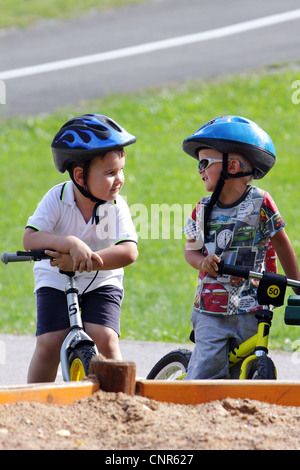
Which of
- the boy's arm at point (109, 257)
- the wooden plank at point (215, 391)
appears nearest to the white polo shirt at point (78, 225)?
the boy's arm at point (109, 257)

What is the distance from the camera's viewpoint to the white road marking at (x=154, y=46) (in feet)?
50.0

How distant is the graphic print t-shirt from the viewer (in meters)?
4.19

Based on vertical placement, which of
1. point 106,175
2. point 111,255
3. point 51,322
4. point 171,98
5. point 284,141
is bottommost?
point 51,322

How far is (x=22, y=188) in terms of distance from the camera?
11906 mm

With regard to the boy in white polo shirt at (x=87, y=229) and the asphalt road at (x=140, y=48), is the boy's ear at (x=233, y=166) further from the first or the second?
the asphalt road at (x=140, y=48)

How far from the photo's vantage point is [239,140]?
4.19 m

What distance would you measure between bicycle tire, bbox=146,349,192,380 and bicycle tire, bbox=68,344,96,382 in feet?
2.69

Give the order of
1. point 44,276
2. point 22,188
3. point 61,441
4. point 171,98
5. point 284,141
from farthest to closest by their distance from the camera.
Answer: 1. point 171,98
2. point 284,141
3. point 22,188
4. point 44,276
5. point 61,441

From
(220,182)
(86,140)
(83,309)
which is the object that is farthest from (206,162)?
(83,309)

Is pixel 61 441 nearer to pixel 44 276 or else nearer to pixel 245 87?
pixel 44 276

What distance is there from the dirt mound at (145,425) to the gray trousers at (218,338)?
33.1 inches

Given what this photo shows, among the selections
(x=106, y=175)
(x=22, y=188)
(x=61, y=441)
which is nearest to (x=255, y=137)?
(x=106, y=175)

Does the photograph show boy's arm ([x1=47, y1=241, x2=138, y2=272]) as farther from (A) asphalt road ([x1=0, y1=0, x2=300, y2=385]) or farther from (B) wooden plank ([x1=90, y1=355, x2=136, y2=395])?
(A) asphalt road ([x1=0, y1=0, x2=300, y2=385])
